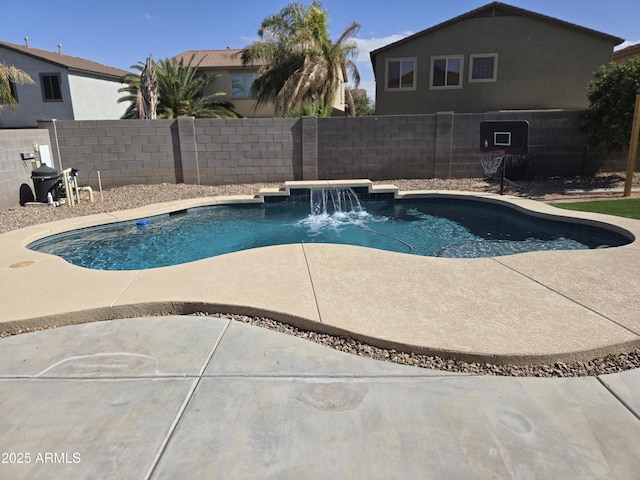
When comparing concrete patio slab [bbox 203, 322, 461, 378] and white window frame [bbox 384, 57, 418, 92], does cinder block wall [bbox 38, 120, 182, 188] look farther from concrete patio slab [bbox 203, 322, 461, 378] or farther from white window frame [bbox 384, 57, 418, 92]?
white window frame [bbox 384, 57, 418, 92]

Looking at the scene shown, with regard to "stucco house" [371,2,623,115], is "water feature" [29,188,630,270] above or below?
below

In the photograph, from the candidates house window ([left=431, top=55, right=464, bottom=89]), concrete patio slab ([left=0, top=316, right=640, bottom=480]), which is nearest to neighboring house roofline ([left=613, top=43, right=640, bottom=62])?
house window ([left=431, top=55, right=464, bottom=89])

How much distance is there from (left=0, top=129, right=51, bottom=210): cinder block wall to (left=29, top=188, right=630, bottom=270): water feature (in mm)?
2908

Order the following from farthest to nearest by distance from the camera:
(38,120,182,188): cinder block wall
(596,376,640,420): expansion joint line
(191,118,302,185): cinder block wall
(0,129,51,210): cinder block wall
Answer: (191,118,302,185): cinder block wall
(38,120,182,188): cinder block wall
(0,129,51,210): cinder block wall
(596,376,640,420): expansion joint line

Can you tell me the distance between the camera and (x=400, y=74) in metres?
20.3

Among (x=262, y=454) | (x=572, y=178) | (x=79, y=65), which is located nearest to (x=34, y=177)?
(x=262, y=454)

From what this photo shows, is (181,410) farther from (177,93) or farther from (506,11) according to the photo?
(177,93)

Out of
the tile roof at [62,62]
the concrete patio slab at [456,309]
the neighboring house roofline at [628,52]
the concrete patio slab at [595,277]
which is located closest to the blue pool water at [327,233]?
the concrete patio slab at [595,277]

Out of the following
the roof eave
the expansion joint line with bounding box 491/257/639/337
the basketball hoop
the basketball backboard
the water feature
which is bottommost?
the water feature

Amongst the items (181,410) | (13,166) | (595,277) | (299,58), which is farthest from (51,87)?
(595,277)

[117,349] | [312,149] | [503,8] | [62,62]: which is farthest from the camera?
[62,62]

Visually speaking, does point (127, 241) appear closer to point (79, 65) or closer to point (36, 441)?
point (36, 441)

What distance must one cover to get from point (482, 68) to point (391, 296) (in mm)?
18528

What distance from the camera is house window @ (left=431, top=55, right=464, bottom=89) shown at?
19.9 m
